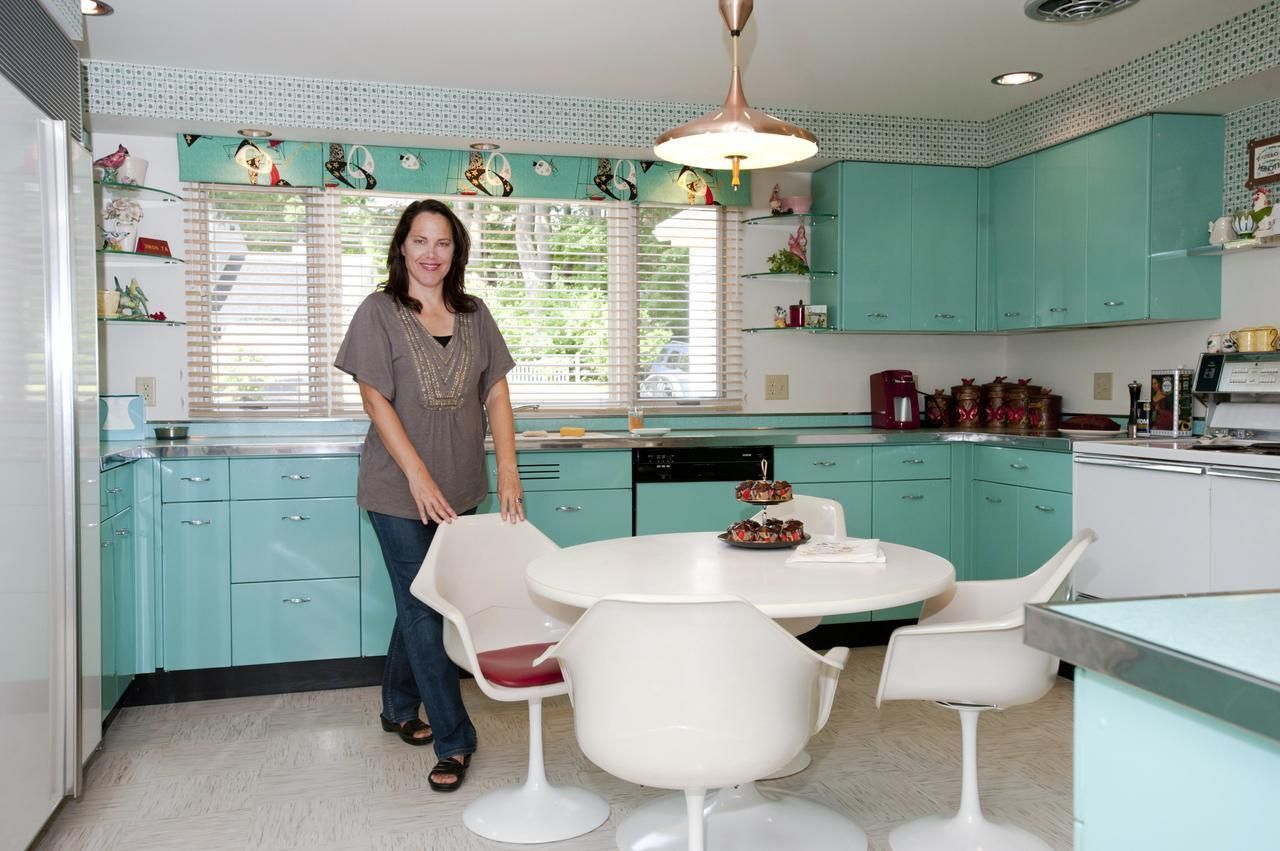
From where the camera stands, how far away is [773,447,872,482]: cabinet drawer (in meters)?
4.30

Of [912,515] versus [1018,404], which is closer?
[912,515]

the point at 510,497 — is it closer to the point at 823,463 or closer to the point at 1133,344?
the point at 823,463

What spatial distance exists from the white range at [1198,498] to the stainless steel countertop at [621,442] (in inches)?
10.1

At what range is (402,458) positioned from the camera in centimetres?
287

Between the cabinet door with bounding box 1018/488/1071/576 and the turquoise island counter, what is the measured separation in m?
2.87

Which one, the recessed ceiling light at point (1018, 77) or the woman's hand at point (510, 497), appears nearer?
the woman's hand at point (510, 497)

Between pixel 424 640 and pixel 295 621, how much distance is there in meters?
1.09

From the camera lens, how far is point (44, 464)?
2.42m

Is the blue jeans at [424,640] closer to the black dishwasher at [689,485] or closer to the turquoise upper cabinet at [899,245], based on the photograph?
the black dishwasher at [689,485]

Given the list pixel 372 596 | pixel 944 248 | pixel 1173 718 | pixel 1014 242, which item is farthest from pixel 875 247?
pixel 1173 718

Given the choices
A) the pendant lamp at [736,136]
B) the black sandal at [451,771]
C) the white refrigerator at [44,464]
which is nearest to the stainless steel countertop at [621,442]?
the white refrigerator at [44,464]

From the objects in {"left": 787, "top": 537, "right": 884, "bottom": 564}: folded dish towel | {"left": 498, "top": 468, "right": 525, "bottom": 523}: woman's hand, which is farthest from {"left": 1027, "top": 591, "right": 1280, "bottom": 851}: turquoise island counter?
{"left": 498, "top": 468, "right": 525, "bottom": 523}: woman's hand

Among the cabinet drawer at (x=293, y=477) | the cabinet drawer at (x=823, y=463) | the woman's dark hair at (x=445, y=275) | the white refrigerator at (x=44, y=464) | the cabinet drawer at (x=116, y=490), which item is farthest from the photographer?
the cabinet drawer at (x=823, y=463)

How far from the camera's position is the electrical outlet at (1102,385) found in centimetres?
446
